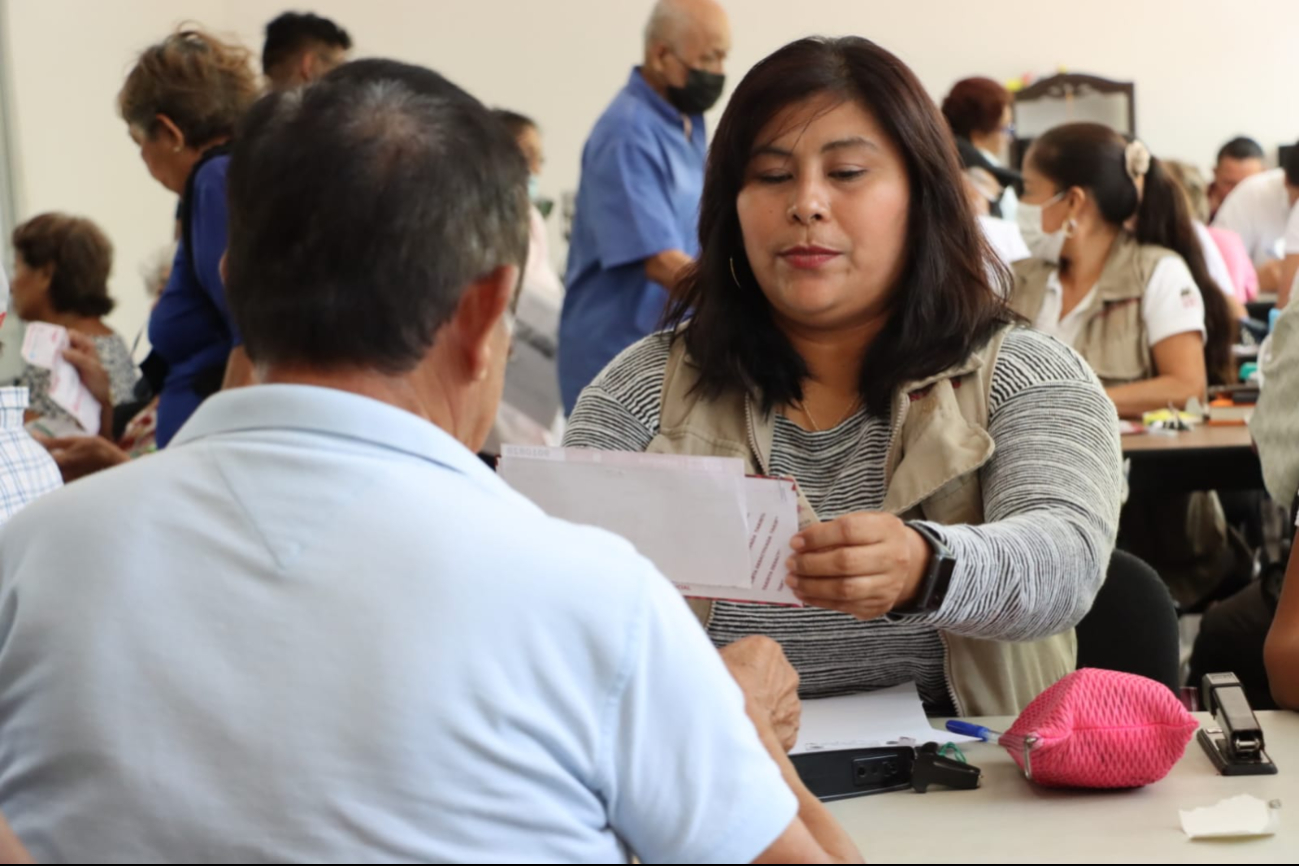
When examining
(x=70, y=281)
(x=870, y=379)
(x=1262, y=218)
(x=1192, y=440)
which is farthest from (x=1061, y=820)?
(x=1262, y=218)

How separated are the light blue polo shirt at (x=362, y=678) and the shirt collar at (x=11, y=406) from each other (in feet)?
3.72

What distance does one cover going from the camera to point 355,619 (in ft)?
2.77

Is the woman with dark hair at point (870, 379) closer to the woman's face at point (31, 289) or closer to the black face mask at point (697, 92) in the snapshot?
the black face mask at point (697, 92)

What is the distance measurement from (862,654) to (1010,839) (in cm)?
48

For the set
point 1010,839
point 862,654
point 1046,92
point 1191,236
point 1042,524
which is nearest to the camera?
point 1010,839

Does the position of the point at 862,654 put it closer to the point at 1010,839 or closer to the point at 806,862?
the point at 1010,839

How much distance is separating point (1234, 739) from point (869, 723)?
1.16 feet

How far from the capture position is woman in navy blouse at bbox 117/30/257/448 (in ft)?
9.15

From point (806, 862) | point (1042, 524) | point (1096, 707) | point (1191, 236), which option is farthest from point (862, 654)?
point (1191, 236)

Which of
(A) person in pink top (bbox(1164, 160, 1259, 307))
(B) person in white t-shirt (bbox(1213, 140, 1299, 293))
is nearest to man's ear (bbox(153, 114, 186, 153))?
(A) person in pink top (bbox(1164, 160, 1259, 307))

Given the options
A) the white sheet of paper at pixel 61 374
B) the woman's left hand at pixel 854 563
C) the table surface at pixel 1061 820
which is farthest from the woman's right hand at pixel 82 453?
the table surface at pixel 1061 820

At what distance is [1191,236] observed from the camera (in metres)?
4.15

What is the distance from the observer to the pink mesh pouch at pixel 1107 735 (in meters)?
1.32

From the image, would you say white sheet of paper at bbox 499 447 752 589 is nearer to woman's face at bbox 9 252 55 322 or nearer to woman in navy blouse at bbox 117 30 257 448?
woman in navy blouse at bbox 117 30 257 448
